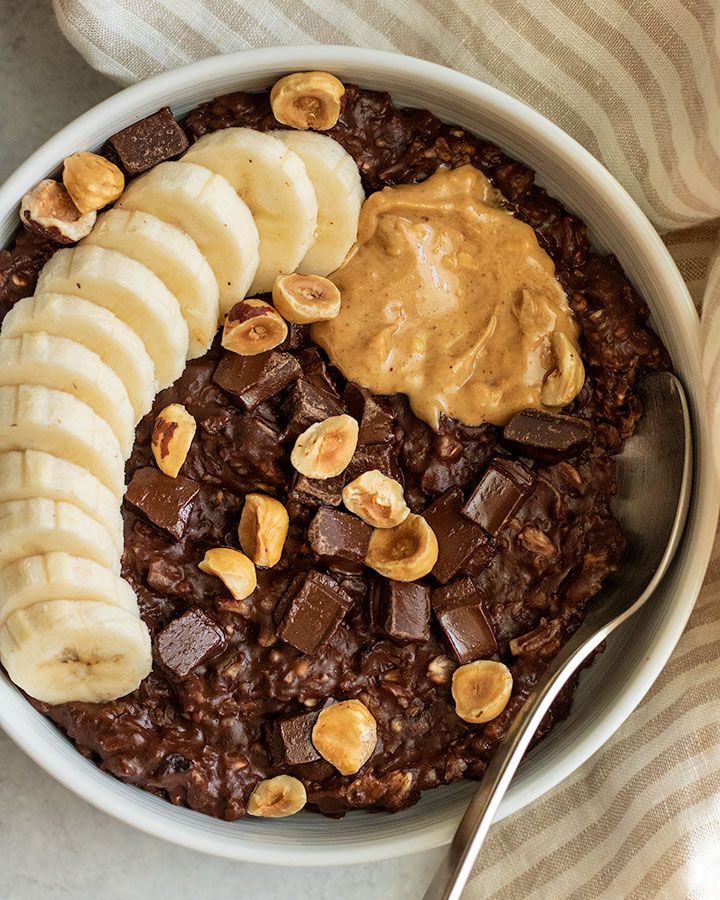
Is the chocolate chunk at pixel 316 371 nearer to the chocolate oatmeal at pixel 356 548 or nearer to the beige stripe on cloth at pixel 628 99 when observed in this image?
the chocolate oatmeal at pixel 356 548

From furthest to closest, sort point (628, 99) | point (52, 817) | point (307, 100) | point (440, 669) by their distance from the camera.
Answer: point (52, 817) → point (628, 99) → point (440, 669) → point (307, 100)

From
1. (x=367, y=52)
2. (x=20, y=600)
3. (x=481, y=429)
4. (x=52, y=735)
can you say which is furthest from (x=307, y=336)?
(x=52, y=735)

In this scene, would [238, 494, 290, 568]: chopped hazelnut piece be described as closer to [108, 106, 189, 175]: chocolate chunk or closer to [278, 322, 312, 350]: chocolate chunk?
[278, 322, 312, 350]: chocolate chunk

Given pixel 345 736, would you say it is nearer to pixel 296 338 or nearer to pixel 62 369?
pixel 296 338

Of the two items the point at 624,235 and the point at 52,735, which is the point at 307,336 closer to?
the point at 624,235

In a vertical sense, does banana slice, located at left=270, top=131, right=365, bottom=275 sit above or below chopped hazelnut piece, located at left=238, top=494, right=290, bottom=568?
above

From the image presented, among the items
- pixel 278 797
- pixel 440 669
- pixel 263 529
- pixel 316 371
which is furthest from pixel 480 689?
pixel 316 371

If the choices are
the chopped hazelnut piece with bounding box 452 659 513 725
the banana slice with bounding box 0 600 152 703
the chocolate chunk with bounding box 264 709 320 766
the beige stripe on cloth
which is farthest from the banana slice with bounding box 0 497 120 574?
the beige stripe on cloth

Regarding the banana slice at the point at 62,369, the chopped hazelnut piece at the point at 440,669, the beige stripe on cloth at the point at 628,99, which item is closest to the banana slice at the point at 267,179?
the beige stripe on cloth at the point at 628,99
